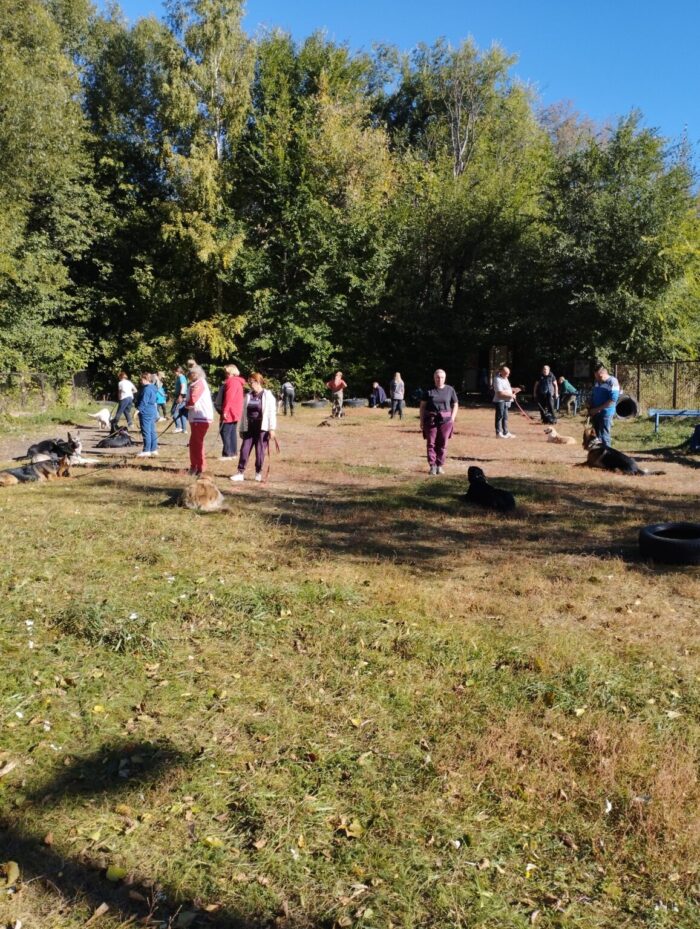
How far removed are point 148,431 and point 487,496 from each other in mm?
6698

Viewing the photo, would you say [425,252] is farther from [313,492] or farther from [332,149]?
[313,492]

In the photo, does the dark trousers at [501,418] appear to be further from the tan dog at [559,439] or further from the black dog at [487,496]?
the black dog at [487,496]

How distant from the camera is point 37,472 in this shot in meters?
10.8

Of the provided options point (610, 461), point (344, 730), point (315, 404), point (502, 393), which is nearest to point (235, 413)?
point (610, 461)

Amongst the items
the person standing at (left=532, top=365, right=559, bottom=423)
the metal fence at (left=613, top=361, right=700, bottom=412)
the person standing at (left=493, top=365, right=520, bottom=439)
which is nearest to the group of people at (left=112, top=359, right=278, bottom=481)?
the person standing at (left=493, top=365, right=520, bottom=439)

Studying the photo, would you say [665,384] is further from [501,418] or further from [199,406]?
[199,406]

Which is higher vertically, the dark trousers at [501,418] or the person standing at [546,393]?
the person standing at [546,393]

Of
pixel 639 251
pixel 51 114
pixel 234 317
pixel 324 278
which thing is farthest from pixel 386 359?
pixel 51 114

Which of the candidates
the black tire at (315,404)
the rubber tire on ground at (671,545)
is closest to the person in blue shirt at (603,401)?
the rubber tire on ground at (671,545)

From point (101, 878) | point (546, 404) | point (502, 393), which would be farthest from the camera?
point (546, 404)

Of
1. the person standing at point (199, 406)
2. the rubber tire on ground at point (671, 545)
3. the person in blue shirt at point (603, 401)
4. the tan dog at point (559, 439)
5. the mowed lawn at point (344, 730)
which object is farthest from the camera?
the tan dog at point (559, 439)

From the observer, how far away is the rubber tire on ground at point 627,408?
802 inches

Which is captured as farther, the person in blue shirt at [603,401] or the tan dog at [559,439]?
the tan dog at [559,439]

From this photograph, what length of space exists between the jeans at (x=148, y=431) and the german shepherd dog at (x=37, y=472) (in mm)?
1797
